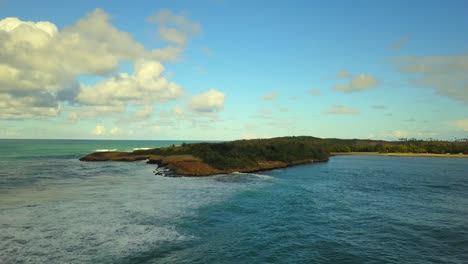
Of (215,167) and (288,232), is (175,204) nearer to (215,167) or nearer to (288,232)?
(288,232)

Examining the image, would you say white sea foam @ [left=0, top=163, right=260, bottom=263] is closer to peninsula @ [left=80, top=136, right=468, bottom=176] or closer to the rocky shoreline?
the rocky shoreline

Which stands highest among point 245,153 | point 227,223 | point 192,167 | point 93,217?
point 245,153

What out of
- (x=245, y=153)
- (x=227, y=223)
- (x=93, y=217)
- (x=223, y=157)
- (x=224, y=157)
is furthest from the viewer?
(x=245, y=153)

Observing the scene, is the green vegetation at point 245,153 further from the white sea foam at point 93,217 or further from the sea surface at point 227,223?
the sea surface at point 227,223

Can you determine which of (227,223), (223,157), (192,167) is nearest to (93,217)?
(227,223)

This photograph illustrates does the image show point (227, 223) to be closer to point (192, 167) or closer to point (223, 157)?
point (192, 167)

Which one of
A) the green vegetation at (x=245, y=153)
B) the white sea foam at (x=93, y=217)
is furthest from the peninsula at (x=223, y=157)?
the white sea foam at (x=93, y=217)

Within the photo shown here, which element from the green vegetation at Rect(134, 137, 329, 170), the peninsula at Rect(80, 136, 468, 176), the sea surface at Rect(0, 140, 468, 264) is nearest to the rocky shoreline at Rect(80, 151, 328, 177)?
the peninsula at Rect(80, 136, 468, 176)

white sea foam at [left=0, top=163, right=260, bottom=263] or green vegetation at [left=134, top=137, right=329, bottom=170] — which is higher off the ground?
green vegetation at [left=134, top=137, right=329, bottom=170]

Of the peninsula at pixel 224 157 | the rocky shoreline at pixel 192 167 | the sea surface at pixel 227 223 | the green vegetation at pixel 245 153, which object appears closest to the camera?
the sea surface at pixel 227 223
